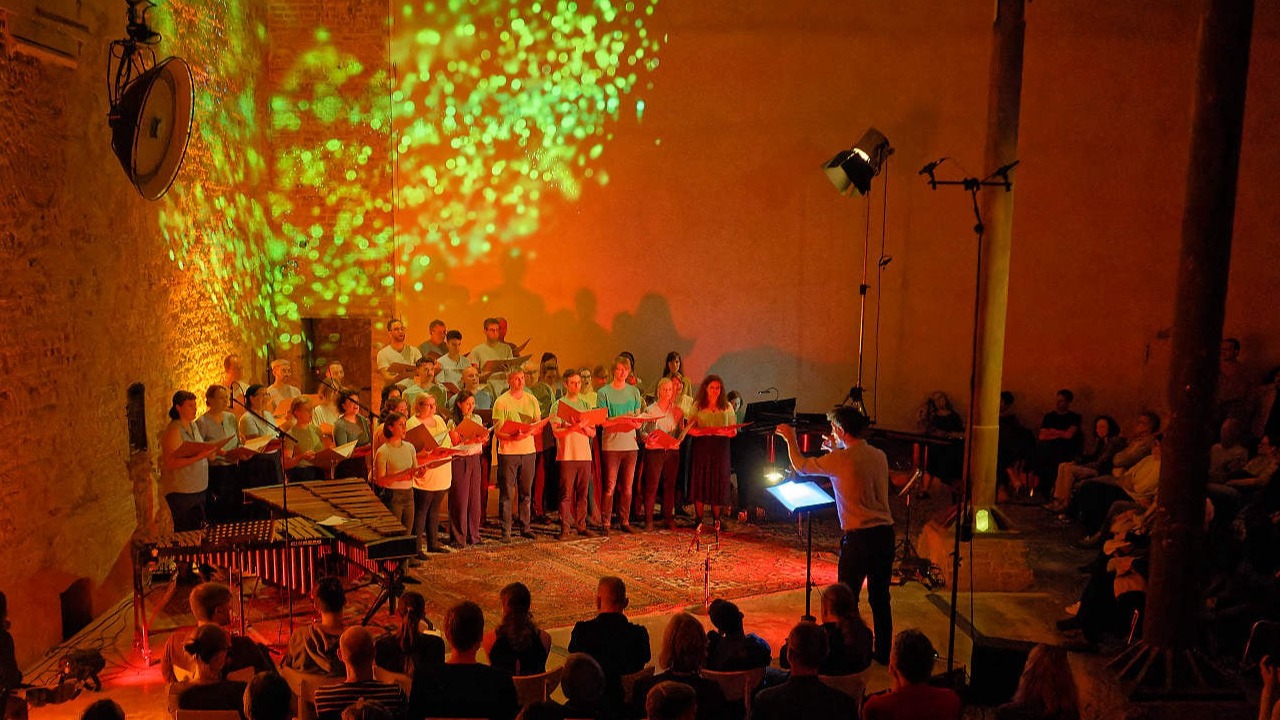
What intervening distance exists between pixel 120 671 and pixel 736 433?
19.4ft

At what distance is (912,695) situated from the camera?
4.83 meters

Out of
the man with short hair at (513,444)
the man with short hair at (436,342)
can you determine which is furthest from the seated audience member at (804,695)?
the man with short hair at (436,342)

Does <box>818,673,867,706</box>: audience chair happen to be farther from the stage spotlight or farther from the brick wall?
the stage spotlight

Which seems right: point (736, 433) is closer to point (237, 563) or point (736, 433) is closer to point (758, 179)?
point (758, 179)

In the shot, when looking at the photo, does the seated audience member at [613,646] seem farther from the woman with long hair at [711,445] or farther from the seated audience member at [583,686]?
the woman with long hair at [711,445]

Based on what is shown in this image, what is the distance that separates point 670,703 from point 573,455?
6498mm

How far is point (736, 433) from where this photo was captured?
11.4 metres

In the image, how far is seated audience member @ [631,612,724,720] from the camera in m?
5.07

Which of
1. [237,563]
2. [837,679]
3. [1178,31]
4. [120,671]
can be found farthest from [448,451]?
[1178,31]

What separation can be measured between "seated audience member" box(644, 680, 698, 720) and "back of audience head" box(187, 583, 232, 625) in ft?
8.27

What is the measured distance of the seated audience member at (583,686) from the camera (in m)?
4.91

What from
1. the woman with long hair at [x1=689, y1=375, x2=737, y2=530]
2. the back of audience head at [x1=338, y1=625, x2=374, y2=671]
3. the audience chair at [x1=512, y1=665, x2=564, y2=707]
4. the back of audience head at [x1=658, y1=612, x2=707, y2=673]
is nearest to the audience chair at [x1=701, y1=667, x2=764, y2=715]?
the back of audience head at [x1=658, y1=612, x2=707, y2=673]

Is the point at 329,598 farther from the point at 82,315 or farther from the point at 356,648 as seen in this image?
the point at 82,315

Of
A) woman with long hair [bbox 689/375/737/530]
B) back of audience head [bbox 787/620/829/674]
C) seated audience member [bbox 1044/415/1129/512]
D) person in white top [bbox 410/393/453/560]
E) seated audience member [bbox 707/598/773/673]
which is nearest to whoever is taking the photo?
back of audience head [bbox 787/620/829/674]
